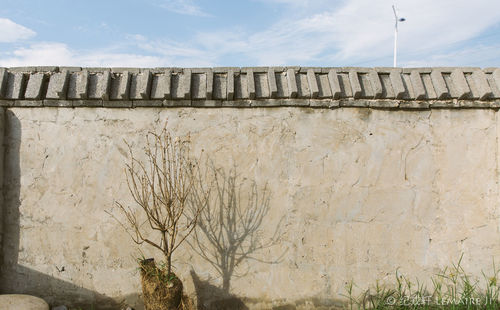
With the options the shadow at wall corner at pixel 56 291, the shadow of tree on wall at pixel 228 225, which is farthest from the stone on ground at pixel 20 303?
the shadow of tree on wall at pixel 228 225

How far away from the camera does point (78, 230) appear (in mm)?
3863

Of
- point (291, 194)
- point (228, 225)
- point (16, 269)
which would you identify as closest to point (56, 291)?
point (16, 269)

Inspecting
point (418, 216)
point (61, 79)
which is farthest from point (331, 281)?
point (61, 79)

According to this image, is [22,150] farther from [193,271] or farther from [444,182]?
[444,182]

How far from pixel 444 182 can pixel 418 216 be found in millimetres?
454

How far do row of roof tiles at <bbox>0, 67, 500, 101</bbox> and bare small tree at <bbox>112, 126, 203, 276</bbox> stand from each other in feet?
1.69

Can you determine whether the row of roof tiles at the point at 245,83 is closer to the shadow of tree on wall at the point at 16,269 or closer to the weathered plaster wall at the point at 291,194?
the weathered plaster wall at the point at 291,194

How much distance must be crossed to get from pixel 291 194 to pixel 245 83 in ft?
4.17

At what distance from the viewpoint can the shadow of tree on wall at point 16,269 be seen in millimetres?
3850

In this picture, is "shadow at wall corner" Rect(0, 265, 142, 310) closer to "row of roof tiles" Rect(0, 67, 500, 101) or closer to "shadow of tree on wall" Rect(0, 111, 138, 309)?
"shadow of tree on wall" Rect(0, 111, 138, 309)

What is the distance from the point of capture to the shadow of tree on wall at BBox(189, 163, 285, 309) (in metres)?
3.82

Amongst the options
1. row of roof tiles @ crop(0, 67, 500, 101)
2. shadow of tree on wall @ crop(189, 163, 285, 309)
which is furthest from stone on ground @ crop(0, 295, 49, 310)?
row of roof tiles @ crop(0, 67, 500, 101)

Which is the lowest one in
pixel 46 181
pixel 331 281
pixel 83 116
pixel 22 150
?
pixel 331 281

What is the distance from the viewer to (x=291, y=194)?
12.6 feet
